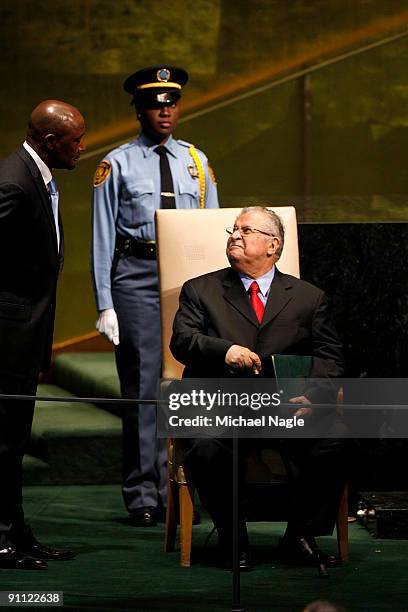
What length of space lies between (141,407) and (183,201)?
79 centimetres

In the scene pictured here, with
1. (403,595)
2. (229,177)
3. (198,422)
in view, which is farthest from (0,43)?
(403,595)

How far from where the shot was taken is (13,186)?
442cm

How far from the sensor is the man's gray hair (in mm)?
4775

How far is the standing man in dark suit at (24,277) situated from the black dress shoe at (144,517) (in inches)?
33.2

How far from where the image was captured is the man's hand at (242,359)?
14.9 ft

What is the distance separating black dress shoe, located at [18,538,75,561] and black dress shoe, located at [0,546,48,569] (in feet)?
0.22

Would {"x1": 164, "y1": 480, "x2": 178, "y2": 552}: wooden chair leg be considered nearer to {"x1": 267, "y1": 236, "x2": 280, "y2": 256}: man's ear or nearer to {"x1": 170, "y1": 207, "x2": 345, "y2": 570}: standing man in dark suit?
{"x1": 170, "y1": 207, "x2": 345, "y2": 570}: standing man in dark suit

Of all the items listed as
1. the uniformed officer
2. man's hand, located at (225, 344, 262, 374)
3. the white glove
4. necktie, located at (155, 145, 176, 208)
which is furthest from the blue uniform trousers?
man's hand, located at (225, 344, 262, 374)

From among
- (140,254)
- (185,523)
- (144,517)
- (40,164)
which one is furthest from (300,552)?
(40,164)

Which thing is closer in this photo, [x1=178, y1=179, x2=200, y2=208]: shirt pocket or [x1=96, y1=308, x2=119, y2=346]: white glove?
[x1=96, y1=308, x2=119, y2=346]: white glove

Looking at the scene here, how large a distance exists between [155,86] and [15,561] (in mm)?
1913

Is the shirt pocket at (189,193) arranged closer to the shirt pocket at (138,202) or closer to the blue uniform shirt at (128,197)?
the blue uniform shirt at (128,197)

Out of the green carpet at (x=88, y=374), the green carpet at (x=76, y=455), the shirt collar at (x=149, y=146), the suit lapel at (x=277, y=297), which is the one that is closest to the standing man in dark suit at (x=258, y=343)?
the suit lapel at (x=277, y=297)

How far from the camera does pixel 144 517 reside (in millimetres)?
5383
